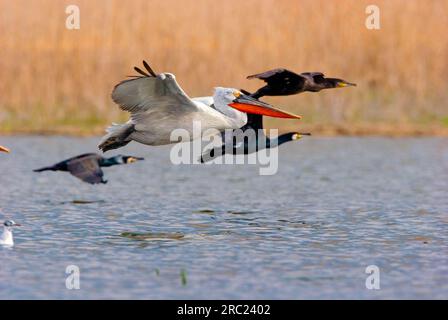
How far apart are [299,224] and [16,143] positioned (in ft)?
24.1

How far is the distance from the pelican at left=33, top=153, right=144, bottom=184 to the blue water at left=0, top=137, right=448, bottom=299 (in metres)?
0.47

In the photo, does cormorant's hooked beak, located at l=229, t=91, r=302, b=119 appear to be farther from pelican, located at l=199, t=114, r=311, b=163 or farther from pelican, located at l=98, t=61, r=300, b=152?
pelican, located at l=199, t=114, r=311, b=163

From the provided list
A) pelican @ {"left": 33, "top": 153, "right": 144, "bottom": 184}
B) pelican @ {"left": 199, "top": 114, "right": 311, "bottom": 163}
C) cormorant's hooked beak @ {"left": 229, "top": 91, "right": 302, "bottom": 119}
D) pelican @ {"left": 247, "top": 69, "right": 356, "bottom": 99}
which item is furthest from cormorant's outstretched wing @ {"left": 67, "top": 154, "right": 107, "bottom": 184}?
pelican @ {"left": 247, "top": 69, "right": 356, "bottom": 99}

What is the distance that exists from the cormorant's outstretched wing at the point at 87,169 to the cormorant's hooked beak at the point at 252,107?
4.67 ft

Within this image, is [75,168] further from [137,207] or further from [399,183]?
[399,183]

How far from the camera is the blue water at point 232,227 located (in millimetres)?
7730

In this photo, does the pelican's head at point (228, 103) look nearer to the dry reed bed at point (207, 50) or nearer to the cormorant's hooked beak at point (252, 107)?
the cormorant's hooked beak at point (252, 107)

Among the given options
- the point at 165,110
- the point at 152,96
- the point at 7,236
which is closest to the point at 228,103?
the point at 165,110

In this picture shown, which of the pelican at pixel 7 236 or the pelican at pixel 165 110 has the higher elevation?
the pelican at pixel 165 110

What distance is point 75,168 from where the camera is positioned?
387 inches

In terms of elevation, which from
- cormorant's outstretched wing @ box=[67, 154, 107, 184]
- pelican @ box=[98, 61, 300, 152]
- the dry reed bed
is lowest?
cormorant's outstretched wing @ box=[67, 154, 107, 184]

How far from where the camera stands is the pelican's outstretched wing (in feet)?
27.1

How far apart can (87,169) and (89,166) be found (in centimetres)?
4

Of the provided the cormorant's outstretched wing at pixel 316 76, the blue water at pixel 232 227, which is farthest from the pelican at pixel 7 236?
the cormorant's outstretched wing at pixel 316 76
